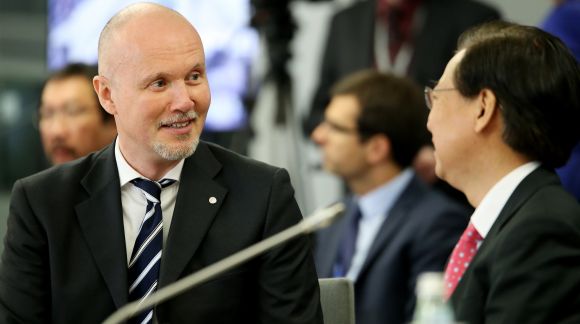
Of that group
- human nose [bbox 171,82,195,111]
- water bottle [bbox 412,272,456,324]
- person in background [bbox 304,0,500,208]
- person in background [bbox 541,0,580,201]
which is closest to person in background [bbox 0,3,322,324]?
human nose [bbox 171,82,195,111]

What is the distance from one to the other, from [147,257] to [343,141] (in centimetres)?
190

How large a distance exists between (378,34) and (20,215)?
7.86 ft

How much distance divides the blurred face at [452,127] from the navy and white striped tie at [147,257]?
0.60 metres

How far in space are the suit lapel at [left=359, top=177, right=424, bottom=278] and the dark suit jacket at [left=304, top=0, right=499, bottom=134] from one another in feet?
2.20

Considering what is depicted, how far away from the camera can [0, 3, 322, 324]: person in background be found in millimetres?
2129

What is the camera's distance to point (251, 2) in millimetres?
4562

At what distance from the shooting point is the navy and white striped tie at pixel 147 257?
7.04ft

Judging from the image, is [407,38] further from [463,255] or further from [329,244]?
[463,255]

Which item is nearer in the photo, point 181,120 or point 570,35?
point 181,120

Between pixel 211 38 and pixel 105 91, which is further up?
pixel 105 91

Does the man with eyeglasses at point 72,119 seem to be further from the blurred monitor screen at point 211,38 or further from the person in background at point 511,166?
the person in background at point 511,166

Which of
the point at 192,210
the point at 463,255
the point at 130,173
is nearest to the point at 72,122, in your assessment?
the point at 130,173

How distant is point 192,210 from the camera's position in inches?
86.7

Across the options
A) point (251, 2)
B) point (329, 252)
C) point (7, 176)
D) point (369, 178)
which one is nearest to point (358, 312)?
point (329, 252)
